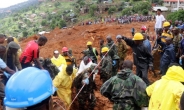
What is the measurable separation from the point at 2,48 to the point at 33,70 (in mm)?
3670

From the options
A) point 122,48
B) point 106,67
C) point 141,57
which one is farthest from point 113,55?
point 141,57

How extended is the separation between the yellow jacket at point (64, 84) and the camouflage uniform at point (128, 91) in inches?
68.9

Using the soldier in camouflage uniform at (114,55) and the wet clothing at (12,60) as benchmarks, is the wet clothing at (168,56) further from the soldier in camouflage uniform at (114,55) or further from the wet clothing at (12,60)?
the wet clothing at (12,60)

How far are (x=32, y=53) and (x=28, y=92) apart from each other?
4.30 metres

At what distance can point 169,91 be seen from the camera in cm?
330

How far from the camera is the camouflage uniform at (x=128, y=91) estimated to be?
12.7ft

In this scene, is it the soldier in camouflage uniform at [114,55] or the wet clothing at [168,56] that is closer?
the wet clothing at [168,56]

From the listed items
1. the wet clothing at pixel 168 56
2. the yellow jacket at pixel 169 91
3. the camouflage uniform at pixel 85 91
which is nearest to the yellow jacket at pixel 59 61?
the camouflage uniform at pixel 85 91

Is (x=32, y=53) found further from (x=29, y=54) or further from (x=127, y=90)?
(x=127, y=90)

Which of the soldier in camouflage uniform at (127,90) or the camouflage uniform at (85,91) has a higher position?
the soldier in camouflage uniform at (127,90)

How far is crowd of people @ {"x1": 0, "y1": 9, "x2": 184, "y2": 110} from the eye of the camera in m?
1.44

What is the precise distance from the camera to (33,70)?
1.51 meters

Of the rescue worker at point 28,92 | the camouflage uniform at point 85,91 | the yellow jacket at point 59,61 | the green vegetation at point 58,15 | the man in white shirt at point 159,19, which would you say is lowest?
the green vegetation at point 58,15

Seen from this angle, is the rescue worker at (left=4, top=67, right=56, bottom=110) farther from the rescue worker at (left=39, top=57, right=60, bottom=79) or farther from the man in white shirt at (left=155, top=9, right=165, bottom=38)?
the man in white shirt at (left=155, top=9, right=165, bottom=38)
